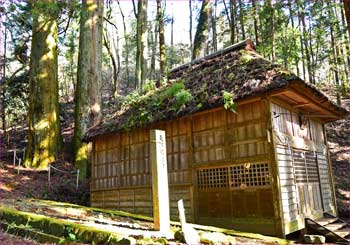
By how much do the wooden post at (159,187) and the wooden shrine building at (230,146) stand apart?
275cm

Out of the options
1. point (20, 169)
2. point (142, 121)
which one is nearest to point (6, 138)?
point (20, 169)

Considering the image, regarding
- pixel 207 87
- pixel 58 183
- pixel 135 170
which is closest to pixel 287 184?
pixel 207 87

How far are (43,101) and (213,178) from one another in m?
9.22

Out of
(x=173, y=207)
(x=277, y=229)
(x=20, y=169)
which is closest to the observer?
(x=277, y=229)

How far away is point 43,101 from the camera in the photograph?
49.2 ft

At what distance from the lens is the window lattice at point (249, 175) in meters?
8.60

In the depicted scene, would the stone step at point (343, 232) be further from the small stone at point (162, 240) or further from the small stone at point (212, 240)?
the small stone at point (162, 240)

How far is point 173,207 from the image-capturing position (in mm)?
10273

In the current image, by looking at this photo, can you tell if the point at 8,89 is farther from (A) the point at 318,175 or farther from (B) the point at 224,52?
(A) the point at 318,175

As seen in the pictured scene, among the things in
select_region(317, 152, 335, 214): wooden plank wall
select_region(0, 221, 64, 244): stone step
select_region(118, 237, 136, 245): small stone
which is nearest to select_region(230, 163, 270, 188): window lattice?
select_region(317, 152, 335, 214): wooden plank wall

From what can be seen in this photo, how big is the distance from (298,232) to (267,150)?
277 cm

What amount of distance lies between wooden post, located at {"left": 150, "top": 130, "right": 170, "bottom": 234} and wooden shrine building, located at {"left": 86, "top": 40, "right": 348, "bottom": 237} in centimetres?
275

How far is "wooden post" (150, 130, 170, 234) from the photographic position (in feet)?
20.4

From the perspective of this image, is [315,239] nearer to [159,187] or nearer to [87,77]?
[159,187]
